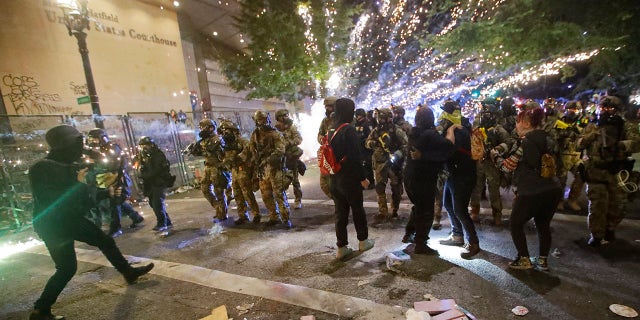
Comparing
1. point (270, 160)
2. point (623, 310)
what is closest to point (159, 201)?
point (270, 160)

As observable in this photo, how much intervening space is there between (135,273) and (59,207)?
1.31m

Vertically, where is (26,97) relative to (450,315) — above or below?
above

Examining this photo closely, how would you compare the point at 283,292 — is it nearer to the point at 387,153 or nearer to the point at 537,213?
the point at 537,213

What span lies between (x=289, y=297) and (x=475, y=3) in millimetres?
11988

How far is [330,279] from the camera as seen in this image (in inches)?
149

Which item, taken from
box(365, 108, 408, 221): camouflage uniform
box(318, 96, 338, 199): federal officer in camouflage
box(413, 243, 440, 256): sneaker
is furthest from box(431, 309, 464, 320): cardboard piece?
box(365, 108, 408, 221): camouflage uniform

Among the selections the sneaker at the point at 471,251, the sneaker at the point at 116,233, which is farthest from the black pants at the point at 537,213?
the sneaker at the point at 116,233

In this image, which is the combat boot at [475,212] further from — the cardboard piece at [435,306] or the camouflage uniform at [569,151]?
the cardboard piece at [435,306]

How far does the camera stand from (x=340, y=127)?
4109 mm

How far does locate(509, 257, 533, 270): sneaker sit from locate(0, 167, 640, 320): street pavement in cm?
8

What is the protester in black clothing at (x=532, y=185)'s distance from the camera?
3.25 metres

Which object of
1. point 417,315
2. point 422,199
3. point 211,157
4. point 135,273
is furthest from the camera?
point 211,157

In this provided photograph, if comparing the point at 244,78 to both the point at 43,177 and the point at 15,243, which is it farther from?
the point at 43,177

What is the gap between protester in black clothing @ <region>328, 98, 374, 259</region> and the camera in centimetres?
409
